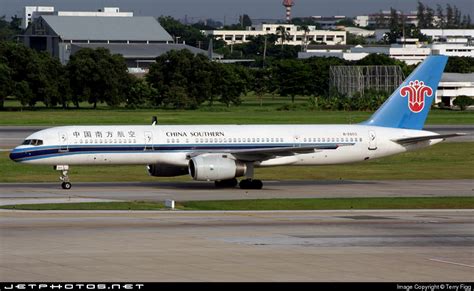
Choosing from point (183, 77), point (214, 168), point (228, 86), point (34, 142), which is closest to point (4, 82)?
point (183, 77)

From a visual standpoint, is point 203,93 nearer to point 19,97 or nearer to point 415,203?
point 19,97

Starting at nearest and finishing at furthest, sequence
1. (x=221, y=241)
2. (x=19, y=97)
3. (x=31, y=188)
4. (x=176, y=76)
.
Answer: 1. (x=221, y=241)
2. (x=31, y=188)
3. (x=19, y=97)
4. (x=176, y=76)

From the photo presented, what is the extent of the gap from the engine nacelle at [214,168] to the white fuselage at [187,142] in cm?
147

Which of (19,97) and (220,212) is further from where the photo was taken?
(19,97)

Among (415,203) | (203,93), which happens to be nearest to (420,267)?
(415,203)

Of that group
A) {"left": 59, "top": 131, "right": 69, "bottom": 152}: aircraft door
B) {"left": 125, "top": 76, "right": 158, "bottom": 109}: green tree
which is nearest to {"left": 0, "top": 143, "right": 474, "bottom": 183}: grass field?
{"left": 59, "top": 131, "right": 69, "bottom": 152}: aircraft door

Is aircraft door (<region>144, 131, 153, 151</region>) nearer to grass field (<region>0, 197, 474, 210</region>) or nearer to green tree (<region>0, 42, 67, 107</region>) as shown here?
grass field (<region>0, 197, 474, 210</region>)

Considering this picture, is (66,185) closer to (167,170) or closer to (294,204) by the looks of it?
(167,170)

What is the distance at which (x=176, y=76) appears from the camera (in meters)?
155

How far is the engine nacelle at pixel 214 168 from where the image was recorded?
5419 cm

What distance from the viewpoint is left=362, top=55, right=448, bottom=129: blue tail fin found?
60.8 meters

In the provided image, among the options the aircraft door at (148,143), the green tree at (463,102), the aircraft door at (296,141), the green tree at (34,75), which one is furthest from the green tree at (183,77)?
the aircraft door at (148,143)

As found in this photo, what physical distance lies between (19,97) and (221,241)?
110986 mm

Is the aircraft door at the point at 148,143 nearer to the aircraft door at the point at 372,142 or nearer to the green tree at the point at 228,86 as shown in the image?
the aircraft door at the point at 372,142
